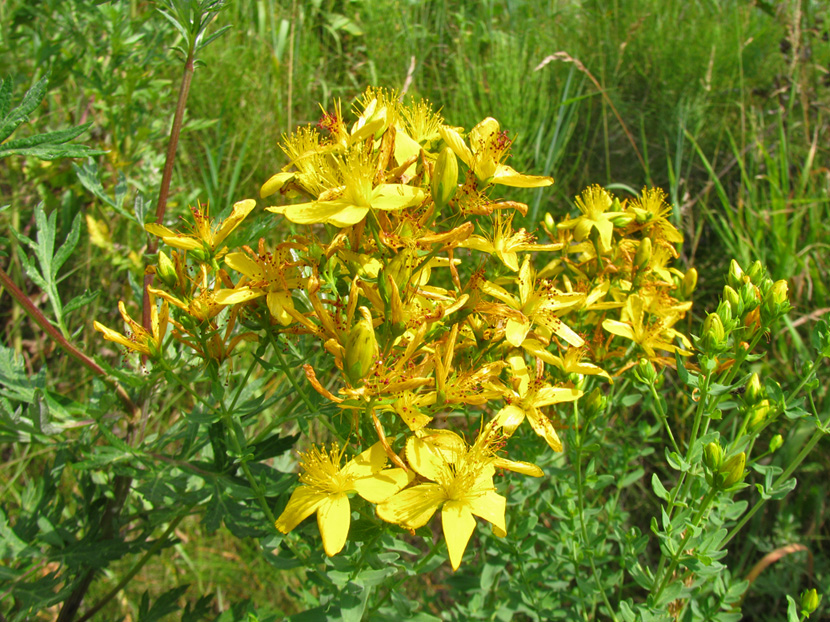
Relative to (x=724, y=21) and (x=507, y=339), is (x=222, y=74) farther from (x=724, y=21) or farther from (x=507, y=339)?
(x=724, y=21)

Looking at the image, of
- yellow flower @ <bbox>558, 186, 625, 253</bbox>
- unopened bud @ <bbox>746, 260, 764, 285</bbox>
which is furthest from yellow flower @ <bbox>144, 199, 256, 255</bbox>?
unopened bud @ <bbox>746, 260, 764, 285</bbox>

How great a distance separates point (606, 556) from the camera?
1512 millimetres

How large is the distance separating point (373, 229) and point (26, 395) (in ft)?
2.76

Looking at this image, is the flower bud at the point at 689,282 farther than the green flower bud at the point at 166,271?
Yes

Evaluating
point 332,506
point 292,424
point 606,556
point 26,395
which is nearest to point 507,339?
point 332,506

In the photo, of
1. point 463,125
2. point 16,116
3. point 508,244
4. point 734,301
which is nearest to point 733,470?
point 734,301

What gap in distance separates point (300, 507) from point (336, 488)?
0.07 m

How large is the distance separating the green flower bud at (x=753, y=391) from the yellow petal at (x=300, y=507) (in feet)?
2.79

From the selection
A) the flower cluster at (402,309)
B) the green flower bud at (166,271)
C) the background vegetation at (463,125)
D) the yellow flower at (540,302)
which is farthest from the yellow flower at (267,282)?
the background vegetation at (463,125)

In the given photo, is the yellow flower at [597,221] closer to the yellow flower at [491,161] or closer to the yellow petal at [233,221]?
the yellow flower at [491,161]

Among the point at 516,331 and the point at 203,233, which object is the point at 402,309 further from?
the point at 203,233

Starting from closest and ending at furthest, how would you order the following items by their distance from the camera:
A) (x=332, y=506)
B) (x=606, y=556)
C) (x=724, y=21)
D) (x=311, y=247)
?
(x=332, y=506) < (x=311, y=247) < (x=606, y=556) < (x=724, y=21)

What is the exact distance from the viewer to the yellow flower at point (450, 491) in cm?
93

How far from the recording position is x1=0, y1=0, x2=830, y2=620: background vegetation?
213 centimetres
